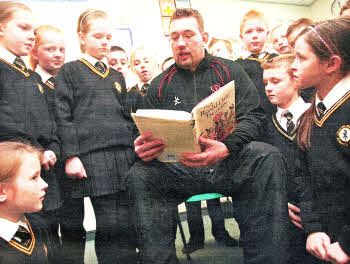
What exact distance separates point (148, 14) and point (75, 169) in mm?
440

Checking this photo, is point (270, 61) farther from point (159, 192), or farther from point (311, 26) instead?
point (159, 192)

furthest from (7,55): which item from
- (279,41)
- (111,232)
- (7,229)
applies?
(279,41)

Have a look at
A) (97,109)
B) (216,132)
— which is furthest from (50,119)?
(216,132)

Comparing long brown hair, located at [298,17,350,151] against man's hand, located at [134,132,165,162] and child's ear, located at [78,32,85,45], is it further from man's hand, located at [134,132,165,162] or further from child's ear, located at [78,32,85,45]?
child's ear, located at [78,32,85,45]

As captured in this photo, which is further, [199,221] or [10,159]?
[199,221]

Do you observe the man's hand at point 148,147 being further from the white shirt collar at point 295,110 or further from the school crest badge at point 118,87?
the white shirt collar at point 295,110

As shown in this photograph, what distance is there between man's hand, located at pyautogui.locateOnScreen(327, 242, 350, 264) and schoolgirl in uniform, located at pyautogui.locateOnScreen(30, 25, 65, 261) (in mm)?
536

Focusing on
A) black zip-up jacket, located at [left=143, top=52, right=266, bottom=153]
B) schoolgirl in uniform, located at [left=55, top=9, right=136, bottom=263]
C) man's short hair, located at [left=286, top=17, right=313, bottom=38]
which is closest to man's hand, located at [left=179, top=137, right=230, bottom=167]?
black zip-up jacket, located at [left=143, top=52, right=266, bottom=153]

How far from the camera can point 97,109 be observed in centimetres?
67

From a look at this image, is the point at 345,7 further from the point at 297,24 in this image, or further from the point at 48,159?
the point at 48,159

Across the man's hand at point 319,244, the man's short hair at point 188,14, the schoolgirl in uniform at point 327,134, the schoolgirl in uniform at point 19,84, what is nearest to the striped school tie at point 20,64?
the schoolgirl in uniform at point 19,84

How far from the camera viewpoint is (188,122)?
0.45m

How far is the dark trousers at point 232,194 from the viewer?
50 centimetres

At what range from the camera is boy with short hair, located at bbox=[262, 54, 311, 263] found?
0.58 meters
